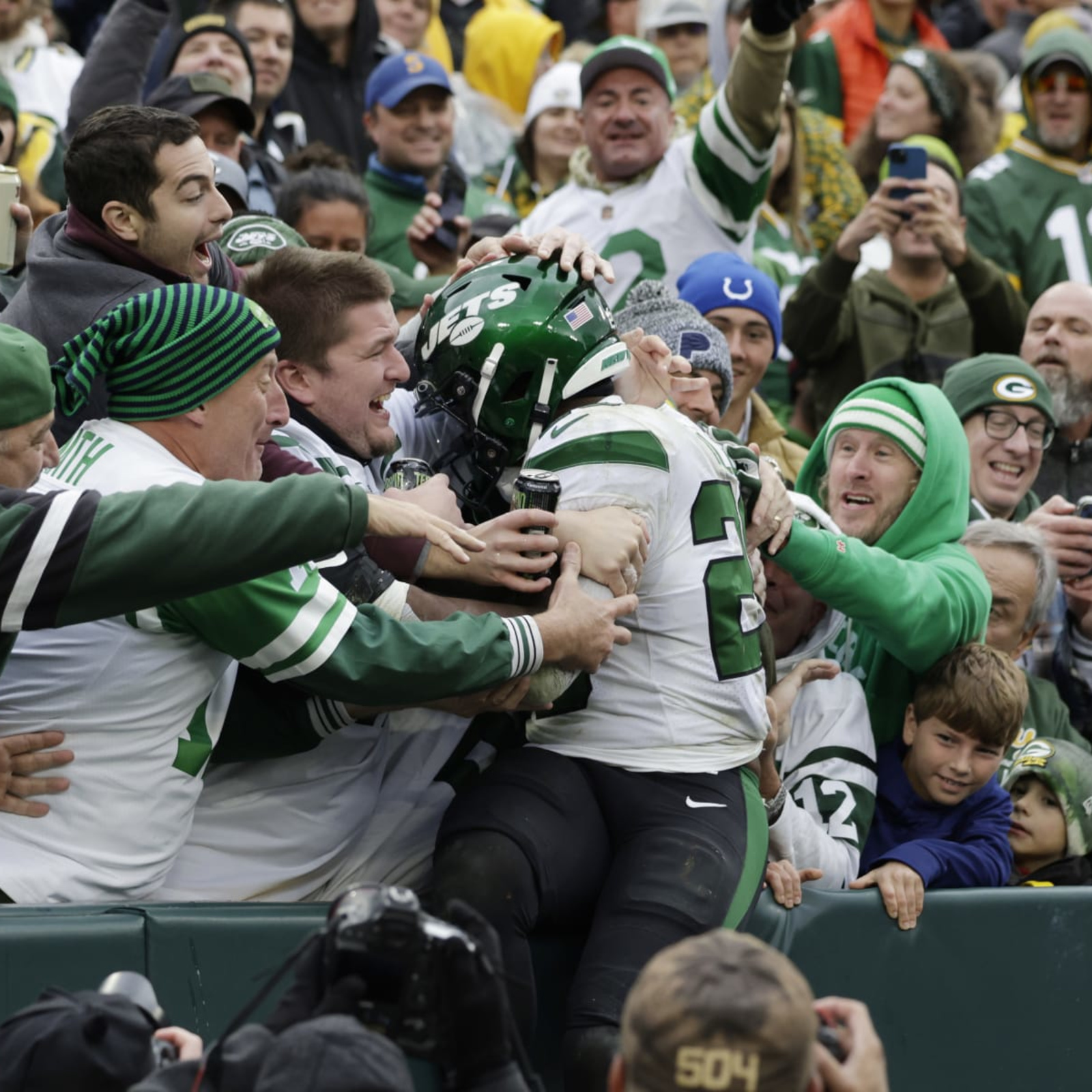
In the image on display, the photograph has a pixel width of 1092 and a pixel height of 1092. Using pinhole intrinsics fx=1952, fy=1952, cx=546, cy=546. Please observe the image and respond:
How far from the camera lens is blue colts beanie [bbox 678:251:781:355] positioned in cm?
709

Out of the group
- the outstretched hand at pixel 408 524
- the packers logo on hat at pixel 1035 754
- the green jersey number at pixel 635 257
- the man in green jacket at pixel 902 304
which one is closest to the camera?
the outstretched hand at pixel 408 524

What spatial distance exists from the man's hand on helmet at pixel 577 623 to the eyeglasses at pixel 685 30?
7216mm

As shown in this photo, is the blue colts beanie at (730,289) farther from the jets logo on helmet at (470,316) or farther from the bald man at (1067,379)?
the jets logo on helmet at (470,316)

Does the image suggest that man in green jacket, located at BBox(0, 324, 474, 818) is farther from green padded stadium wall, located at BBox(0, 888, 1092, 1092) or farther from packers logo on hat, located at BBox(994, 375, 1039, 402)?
packers logo on hat, located at BBox(994, 375, 1039, 402)

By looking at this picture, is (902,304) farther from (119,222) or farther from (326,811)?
(326,811)

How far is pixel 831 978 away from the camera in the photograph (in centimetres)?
497

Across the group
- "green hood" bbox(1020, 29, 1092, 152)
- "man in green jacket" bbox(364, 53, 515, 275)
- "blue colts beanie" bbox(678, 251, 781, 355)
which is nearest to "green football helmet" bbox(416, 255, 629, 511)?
"blue colts beanie" bbox(678, 251, 781, 355)

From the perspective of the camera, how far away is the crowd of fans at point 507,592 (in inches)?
162

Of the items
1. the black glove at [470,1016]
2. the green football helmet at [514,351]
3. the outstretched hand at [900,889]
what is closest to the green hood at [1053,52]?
the green football helmet at [514,351]

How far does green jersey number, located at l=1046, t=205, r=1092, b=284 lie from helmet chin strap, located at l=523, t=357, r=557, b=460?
17.7ft

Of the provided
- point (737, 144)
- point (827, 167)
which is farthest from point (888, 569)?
point (827, 167)

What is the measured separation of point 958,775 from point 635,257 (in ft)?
10.4

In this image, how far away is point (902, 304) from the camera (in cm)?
846

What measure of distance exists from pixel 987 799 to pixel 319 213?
3.48 m
